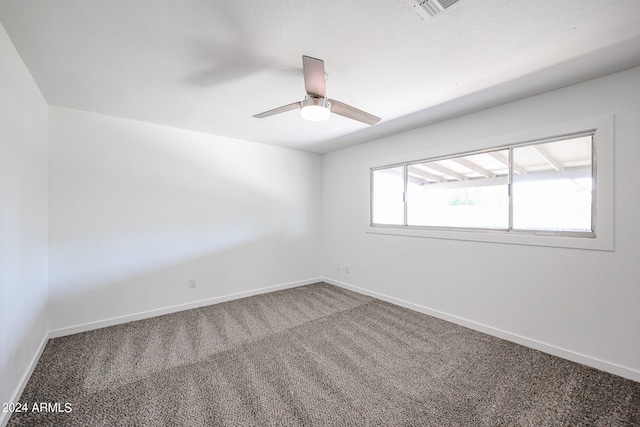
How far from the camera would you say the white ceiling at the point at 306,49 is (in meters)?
1.35

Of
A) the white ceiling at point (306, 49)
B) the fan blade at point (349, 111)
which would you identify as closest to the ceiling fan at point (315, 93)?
the fan blade at point (349, 111)

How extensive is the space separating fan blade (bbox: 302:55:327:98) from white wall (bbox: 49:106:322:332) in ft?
7.43

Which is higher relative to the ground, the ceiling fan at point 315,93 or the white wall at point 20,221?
the ceiling fan at point 315,93

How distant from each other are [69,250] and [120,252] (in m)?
0.42

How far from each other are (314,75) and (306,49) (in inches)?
6.6

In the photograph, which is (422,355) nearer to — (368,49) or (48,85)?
(368,49)

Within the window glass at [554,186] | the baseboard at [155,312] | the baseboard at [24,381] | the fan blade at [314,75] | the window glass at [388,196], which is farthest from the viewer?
the window glass at [388,196]

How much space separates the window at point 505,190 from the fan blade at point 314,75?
1992 mm

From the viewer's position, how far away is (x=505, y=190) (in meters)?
2.59

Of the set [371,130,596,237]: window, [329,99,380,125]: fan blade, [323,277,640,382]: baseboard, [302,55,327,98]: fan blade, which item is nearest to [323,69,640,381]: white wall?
[323,277,640,382]: baseboard

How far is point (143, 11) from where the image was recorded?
135 centimetres

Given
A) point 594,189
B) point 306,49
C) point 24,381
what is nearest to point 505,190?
point 594,189

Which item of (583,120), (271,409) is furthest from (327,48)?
(271,409)

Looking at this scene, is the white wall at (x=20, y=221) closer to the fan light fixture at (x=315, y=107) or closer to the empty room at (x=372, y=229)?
the empty room at (x=372, y=229)
